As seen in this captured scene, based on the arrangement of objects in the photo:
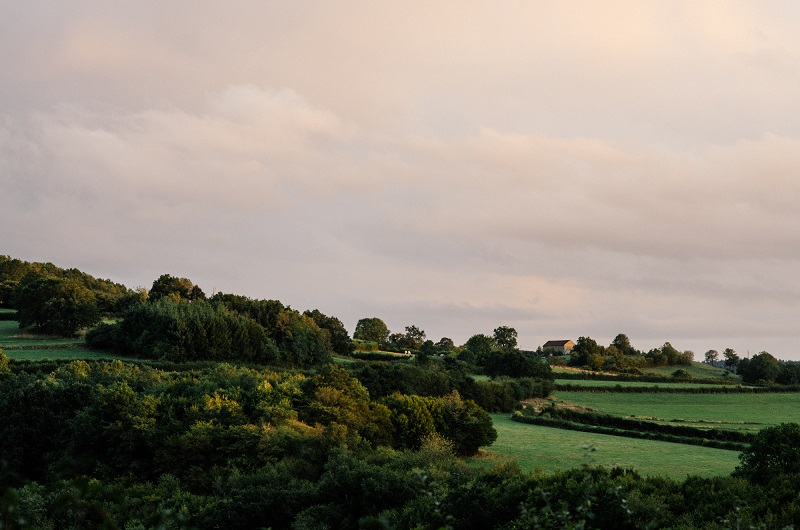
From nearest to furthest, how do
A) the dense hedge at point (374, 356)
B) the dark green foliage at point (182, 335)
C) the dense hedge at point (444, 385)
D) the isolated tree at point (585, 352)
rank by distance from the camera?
the dense hedge at point (444, 385), the dark green foliage at point (182, 335), the dense hedge at point (374, 356), the isolated tree at point (585, 352)

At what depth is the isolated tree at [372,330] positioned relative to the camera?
160625mm

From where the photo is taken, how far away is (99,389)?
5372 cm

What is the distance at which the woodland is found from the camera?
2364 centimetres

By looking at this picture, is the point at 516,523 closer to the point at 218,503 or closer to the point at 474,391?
the point at 218,503

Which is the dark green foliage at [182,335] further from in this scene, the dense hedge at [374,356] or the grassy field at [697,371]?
the grassy field at [697,371]

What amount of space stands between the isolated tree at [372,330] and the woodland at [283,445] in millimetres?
56869

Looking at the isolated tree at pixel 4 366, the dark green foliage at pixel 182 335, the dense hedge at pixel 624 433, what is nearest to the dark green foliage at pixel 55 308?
the dark green foliage at pixel 182 335

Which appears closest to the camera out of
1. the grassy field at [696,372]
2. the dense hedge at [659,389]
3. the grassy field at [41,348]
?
the grassy field at [41,348]

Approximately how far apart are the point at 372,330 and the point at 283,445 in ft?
392

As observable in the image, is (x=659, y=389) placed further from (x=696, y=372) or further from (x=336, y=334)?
(x=336, y=334)

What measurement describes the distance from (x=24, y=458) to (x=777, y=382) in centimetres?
12159

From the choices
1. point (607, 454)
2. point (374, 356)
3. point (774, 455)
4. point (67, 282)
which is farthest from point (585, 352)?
point (774, 455)

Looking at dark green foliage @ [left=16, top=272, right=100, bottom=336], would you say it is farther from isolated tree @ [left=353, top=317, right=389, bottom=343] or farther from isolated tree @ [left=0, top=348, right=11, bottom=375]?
isolated tree @ [left=353, top=317, right=389, bottom=343]

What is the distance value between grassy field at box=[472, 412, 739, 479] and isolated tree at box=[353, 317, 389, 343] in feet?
310
